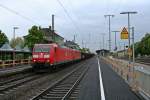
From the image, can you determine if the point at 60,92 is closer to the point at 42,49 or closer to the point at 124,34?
the point at 124,34

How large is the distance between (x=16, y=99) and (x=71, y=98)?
2440mm

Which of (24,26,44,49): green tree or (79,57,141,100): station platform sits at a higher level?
(24,26,44,49): green tree

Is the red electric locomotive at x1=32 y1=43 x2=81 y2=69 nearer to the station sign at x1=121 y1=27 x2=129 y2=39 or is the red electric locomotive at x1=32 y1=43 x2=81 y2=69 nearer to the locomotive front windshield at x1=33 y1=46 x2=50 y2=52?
the locomotive front windshield at x1=33 y1=46 x2=50 y2=52

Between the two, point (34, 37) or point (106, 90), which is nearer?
point (106, 90)

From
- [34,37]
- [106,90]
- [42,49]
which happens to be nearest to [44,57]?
[42,49]

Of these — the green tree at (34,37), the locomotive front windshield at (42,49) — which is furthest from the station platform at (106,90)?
the green tree at (34,37)

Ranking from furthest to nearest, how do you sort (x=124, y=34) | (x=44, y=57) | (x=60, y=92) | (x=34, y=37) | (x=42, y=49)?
(x=34, y=37) < (x=42, y=49) < (x=44, y=57) < (x=124, y=34) < (x=60, y=92)

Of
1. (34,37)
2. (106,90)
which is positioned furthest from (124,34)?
(34,37)

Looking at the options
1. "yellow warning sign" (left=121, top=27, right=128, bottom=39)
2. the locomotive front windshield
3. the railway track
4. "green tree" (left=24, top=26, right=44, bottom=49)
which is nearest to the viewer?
the railway track

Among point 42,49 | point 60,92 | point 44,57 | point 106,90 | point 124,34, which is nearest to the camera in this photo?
point 60,92

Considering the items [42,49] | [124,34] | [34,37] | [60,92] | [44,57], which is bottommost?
[60,92]

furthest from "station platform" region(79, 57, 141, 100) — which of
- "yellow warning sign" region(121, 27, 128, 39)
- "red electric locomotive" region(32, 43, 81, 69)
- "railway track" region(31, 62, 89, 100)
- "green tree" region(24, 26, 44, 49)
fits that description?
"green tree" region(24, 26, 44, 49)

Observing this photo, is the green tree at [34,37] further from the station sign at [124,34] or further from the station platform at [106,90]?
the station sign at [124,34]

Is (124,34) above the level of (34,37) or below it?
below
